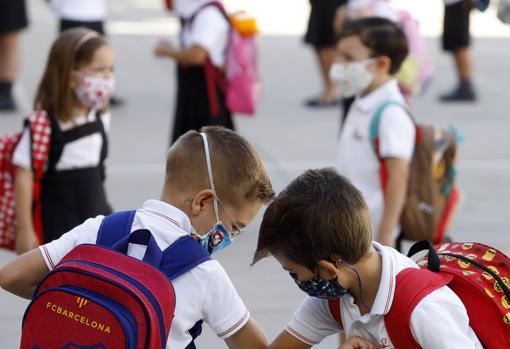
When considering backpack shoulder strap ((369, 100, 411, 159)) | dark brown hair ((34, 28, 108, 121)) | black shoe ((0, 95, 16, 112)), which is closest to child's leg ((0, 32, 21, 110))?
black shoe ((0, 95, 16, 112))

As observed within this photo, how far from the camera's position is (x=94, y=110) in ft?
13.7

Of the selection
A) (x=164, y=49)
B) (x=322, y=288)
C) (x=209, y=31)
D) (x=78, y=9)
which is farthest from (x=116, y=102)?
(x=322, y=288)

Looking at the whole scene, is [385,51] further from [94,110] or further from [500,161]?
[500,161]

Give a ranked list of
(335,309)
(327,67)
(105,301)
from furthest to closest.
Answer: (327,67) → (335,309) → (105,301)

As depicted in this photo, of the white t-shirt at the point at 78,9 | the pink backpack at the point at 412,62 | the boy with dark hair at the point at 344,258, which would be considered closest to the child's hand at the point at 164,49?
the pink backpack at the point at 412,62

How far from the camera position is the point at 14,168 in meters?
3.97

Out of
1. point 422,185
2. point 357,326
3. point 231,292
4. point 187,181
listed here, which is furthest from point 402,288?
point 422,185

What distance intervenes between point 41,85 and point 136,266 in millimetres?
1934

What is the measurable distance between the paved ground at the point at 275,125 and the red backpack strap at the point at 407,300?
213cm

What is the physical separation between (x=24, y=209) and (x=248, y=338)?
1.66m

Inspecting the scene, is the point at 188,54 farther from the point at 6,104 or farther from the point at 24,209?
the point at 6,104

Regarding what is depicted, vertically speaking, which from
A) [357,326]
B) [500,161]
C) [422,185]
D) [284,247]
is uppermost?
[284,247]

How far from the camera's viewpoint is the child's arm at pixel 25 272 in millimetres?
2541

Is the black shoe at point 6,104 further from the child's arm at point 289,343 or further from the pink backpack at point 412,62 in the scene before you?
the child's arm at point 289,343
